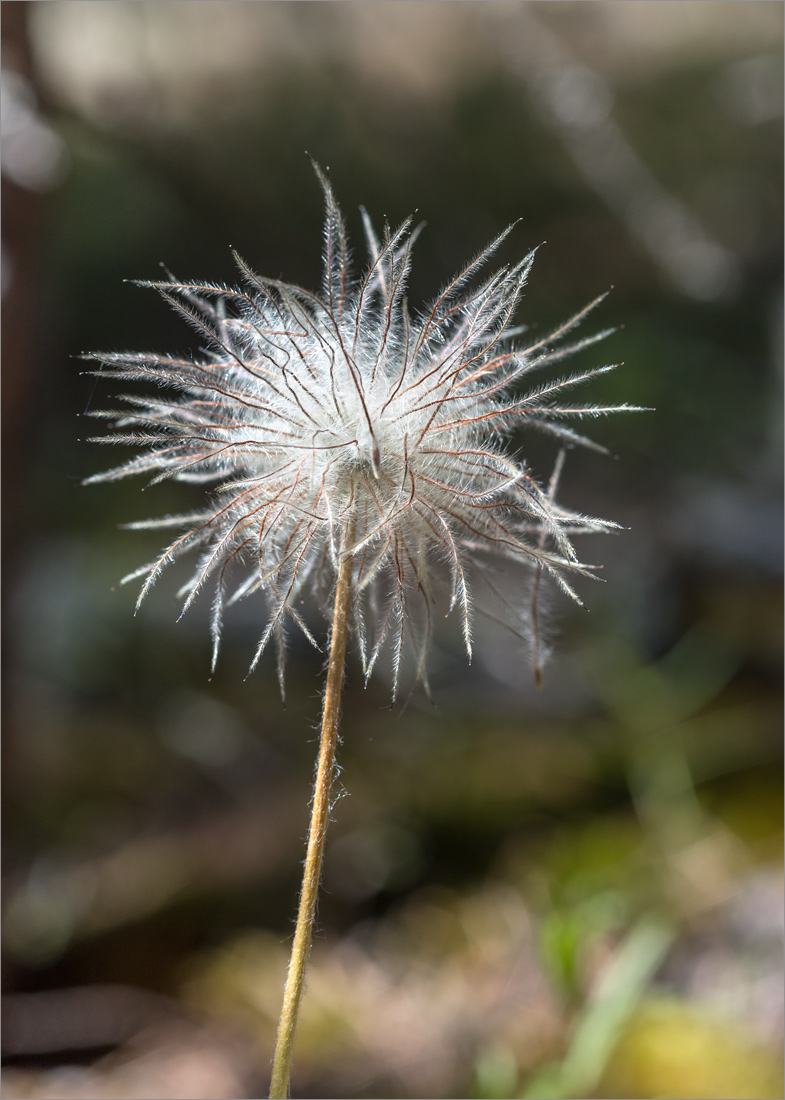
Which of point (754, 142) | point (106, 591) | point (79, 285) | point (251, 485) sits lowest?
point (251, 485)

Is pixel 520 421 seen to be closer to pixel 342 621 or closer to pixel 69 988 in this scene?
pixel 342 621

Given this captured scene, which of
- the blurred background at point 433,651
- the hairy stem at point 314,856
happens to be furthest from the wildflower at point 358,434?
the blurred background at point 433,651

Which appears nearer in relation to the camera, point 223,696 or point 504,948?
point 504,948

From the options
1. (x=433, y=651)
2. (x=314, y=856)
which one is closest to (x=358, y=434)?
(x=314, y=856)

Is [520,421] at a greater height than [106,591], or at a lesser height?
lesser

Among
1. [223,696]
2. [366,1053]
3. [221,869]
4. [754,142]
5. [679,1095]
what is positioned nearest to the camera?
[679,1095]

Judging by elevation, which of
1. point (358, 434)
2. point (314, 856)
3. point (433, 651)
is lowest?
point (314, 856)

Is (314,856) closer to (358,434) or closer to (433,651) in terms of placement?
(358,434)

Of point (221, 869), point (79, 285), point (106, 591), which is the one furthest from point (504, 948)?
point (79, 285)
